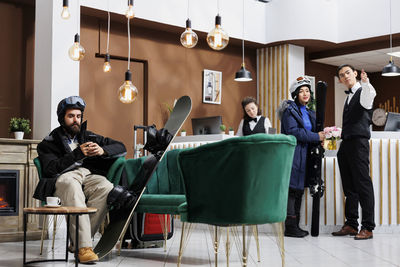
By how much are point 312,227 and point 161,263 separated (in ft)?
7.37

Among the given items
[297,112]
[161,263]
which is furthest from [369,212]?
[161,263]

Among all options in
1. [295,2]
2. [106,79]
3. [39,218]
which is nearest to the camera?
[39,218]

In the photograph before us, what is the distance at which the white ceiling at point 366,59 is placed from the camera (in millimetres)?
10477

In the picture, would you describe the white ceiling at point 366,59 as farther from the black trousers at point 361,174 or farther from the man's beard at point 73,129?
the man's beard at point 73,129

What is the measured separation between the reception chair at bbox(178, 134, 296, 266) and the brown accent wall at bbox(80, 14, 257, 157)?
5.43 m

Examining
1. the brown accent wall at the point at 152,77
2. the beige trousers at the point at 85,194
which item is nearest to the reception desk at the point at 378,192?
the beige trousers at the point at 85,194

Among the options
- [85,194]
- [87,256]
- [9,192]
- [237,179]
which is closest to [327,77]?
[9,192]

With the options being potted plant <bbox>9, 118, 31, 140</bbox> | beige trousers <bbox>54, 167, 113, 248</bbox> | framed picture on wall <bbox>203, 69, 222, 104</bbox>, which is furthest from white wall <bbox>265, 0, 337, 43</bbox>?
beige trousers <bbox>54, 167, 113, 248</bbox>

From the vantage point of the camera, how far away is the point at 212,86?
9875mm

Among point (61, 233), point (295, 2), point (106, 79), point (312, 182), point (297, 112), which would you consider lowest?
point (61, 233)

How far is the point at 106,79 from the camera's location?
8469mm

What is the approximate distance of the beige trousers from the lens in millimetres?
3908

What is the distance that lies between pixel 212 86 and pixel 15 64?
368cm

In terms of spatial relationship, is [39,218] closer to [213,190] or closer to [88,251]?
[88,251]
